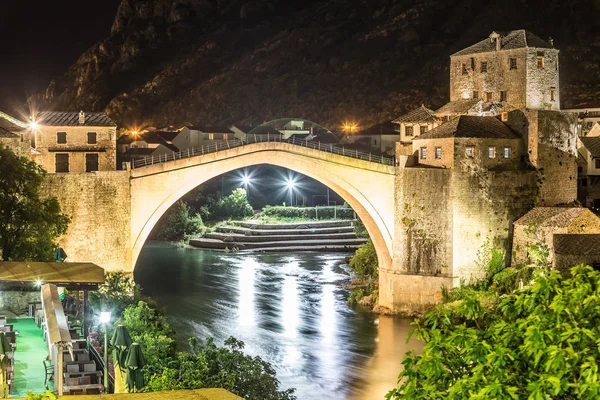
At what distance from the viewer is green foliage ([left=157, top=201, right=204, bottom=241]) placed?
224 feet

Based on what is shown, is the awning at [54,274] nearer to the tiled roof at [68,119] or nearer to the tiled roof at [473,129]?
the tiled roof at [68,119]

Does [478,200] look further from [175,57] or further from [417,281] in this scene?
[175,57]

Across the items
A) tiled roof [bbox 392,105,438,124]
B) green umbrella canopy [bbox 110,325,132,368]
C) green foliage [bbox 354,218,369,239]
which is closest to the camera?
green umbrella canopy [bbox 110,325,132,368]

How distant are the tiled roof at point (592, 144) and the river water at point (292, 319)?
12.2 m

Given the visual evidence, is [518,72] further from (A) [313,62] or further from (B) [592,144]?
(A) [313,62]

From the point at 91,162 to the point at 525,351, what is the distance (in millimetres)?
30734

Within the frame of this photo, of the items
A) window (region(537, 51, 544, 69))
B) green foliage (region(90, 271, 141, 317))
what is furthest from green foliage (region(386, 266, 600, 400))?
window (region(537, 51, 544, 69))

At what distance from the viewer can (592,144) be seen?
49875 mm

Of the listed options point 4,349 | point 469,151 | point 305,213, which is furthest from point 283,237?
point 4,349

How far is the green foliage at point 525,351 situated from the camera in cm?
1097

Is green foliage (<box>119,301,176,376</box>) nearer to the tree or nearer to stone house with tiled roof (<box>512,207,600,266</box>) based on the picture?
the tree

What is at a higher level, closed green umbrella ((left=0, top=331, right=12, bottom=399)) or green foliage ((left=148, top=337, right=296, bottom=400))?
closed green umbrella ((left=0, top=331, right=12, bottom=399))

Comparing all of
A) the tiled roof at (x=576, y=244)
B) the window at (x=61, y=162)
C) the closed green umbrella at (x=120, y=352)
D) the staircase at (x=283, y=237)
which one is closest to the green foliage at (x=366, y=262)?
the tiled roof at (x=576, y=244)

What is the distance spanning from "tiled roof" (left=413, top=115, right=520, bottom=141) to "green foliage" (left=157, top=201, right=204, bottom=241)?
101 ft
